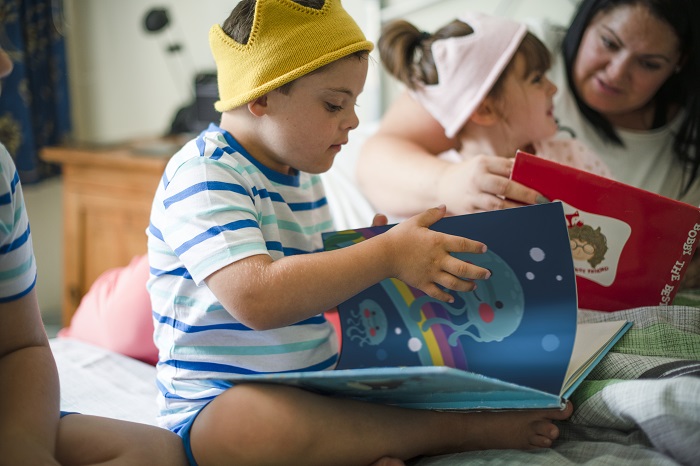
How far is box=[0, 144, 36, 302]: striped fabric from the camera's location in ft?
2.51

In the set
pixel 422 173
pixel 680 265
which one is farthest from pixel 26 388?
pixel 680 265

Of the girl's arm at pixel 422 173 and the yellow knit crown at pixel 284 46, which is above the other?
the yellow knit crown at pixel 284 46

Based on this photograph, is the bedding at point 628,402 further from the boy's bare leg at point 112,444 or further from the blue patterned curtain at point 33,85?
the blue patterned curtain at point 33,85

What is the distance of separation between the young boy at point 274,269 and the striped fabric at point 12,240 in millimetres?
A: 169

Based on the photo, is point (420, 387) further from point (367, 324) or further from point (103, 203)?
point (103, 203)

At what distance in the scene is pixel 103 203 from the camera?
219 centimetres

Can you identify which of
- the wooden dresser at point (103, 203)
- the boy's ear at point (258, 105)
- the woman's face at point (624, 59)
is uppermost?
the woman's face at point (624, 59)

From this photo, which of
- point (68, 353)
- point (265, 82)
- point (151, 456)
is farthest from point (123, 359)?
point (265, 82)

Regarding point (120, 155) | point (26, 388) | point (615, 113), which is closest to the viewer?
point (26, 388)

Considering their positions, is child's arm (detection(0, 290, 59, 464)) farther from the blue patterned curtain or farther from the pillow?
the blue patterned curtain

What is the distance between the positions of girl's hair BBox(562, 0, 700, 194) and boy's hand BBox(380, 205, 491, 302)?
80 cm

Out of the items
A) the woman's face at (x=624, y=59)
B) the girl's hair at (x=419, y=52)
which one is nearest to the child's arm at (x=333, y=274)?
the girl's hair at (x=419, y=52)

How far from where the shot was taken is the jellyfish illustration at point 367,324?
99 centimetres

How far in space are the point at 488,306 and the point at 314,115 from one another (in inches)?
13.3
